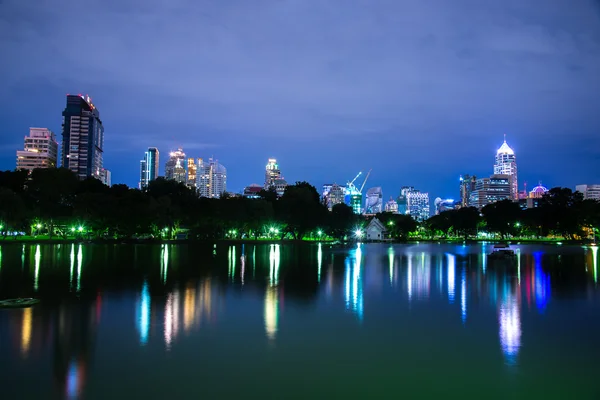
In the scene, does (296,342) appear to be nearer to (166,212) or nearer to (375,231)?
(166,212)

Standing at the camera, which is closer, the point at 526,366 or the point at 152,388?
the point at 152,388

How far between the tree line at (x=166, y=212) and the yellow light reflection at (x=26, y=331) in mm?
62396

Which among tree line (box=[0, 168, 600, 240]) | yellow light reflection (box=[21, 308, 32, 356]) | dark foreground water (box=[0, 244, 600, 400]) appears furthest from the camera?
tree line (box=[0, 168, 600, 240])

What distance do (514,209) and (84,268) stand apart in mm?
123014

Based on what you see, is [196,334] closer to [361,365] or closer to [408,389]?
[361,365]

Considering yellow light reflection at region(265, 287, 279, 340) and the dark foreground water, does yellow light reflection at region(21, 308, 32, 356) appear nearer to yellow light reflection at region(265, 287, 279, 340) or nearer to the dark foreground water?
the dark foreground water

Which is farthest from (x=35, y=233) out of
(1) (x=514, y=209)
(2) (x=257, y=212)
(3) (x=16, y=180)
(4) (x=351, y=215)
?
(1) (x=514, y=209)

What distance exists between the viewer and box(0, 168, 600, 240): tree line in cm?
8062

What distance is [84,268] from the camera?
32.8m

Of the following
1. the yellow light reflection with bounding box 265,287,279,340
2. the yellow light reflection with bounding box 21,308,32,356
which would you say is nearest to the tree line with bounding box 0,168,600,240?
the yellow light reflection with bounding box 21,308,32,356

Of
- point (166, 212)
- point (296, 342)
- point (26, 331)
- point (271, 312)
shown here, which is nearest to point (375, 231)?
point (166, 212)

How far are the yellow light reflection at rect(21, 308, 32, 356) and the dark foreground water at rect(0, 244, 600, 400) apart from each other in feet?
0.18

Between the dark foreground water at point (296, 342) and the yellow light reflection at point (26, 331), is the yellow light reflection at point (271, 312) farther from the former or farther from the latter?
the yellow light reflection at point (26, 331)

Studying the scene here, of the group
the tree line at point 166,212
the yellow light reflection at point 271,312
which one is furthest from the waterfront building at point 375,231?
the yellow light reflection at point 271,312
